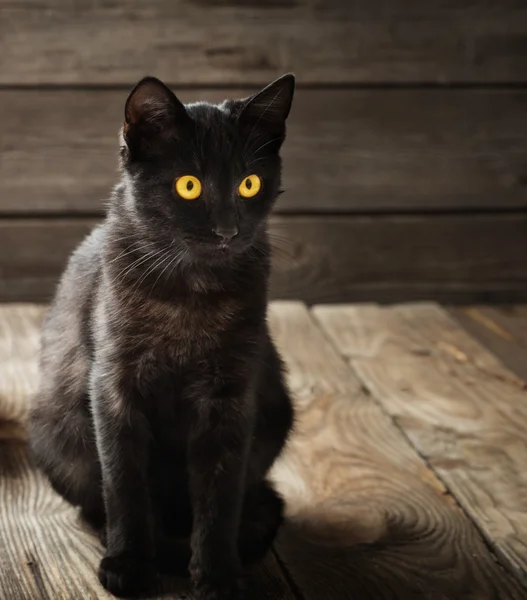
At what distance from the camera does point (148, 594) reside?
118cm

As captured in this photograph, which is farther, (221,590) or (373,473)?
(373,473)

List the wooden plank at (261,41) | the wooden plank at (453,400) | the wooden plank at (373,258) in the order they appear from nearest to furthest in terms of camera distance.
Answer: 1. the wooden plank at (453,400)
2. the wooden plank at (261,41)
3. the wooden plank at (373,258)

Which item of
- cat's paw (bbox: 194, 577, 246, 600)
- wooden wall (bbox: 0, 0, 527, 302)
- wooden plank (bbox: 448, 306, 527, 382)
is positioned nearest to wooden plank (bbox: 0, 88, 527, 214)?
wooden wall (bbox: 0, 0, 527, 302)

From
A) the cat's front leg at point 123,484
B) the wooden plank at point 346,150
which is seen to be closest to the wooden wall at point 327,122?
the wooden plank at point 346,150

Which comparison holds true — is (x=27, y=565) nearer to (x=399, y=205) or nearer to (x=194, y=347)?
(x=194, y=347)

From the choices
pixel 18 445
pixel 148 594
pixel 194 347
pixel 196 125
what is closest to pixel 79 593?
pixel 148 594

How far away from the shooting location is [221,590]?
3.80 ft

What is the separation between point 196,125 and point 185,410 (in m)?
0.34

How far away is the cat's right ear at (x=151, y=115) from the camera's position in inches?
44.1

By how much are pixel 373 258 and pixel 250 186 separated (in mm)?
1302

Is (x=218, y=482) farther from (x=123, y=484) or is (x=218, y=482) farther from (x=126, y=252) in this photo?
(x=126, y=252)

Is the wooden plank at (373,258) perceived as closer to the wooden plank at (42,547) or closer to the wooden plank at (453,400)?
the wooden plank at (453,400)

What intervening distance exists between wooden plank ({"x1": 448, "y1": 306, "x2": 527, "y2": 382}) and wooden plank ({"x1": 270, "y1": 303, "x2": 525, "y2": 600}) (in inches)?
16.4

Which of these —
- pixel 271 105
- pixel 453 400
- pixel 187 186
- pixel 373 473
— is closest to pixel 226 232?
pixel 187 186
